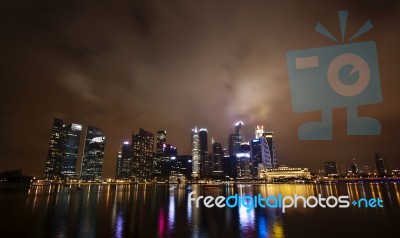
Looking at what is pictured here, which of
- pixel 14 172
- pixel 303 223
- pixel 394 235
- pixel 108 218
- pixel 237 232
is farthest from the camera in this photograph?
pixel 14 172

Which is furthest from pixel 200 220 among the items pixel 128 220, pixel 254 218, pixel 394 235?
pixel 394 235

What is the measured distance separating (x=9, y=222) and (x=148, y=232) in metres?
17.0

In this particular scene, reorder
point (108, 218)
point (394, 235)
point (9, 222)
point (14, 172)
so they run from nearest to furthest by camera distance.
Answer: point (394, 235)
point (9, 222)
point (108, 218)
point (14, 172)

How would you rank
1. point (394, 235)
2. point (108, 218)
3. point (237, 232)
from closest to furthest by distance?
point (394, 235)
point (237, 232)
point (108, 218)

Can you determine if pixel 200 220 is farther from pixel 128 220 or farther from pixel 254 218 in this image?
pixel 128 220

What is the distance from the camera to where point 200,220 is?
2986cm

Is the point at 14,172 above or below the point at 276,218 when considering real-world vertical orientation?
above

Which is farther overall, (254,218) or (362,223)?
(254,218)

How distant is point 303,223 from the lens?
2666cm

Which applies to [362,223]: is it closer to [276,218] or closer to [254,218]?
[276,218]

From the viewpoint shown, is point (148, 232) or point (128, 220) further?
point (128, 220)

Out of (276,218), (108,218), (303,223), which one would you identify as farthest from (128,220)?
(303,223)

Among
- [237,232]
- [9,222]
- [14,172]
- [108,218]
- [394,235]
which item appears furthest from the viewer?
[14,172]

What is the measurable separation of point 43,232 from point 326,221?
28210 mm
